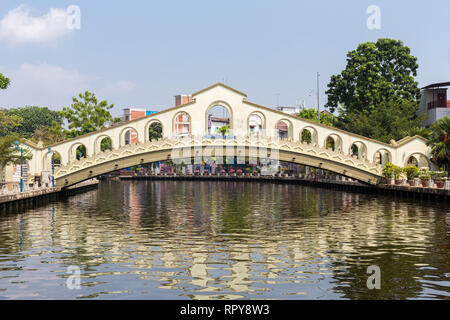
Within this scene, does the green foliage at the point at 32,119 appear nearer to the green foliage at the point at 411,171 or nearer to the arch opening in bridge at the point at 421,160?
the arch opening in bridge at the point at 421,160

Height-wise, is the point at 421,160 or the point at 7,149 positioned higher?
the point at 7,149

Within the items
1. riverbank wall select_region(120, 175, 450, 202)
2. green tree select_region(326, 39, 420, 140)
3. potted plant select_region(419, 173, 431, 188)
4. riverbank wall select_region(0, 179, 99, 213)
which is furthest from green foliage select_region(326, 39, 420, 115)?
riverbank wall select_region(0, 179, 99, 213)

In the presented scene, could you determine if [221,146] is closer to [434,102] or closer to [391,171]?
[391,171]

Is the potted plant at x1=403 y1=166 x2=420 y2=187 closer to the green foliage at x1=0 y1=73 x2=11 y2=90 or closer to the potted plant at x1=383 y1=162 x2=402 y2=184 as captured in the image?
the potted plant at x1=383 y1=162 x2=402 y2=184

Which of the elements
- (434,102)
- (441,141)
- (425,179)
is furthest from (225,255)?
(434,102)

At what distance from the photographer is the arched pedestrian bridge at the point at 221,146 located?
59.2 metres

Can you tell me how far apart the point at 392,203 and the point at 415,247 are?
85.6 ft

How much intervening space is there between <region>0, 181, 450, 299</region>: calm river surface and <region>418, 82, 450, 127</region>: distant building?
4960cm

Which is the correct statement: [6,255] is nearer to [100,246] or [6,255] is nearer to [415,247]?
[100,246]

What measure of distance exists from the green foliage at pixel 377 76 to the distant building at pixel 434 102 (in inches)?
80.1

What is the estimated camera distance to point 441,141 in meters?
61.2

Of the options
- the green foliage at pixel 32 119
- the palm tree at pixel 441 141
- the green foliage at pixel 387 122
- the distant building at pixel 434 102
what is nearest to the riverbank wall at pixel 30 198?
the palm tree at pixel 441 141

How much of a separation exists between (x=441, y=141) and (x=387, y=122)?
22.5 m
